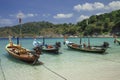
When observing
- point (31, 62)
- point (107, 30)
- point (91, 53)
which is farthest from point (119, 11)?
point (31, 62)

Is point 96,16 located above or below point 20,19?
above

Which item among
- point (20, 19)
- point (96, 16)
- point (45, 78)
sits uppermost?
point (96, 16)

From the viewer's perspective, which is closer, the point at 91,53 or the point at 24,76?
the point at 24,76

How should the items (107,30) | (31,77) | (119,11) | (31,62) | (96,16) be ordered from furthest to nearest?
1. (96,16)
2. (119,11)
3. (107,30)
4. (31,62)
5. (31,77)

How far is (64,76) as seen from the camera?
1554 cm

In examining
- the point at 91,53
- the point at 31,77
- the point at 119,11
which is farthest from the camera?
the point at 119,11

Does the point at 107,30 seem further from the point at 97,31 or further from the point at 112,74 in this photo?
the point at 112,74

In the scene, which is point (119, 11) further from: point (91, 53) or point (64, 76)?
point (64, 76)

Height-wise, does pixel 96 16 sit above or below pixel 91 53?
above

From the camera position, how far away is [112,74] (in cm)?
1554

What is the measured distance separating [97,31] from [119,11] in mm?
23497

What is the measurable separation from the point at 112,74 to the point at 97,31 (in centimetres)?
13541

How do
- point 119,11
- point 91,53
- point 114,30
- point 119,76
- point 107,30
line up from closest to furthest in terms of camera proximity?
1. point 119,76
2. point 91,53
3. point 114,30
4. point 107,30
5. point 119,11

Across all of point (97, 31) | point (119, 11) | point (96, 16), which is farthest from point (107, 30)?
point (96, 16)
